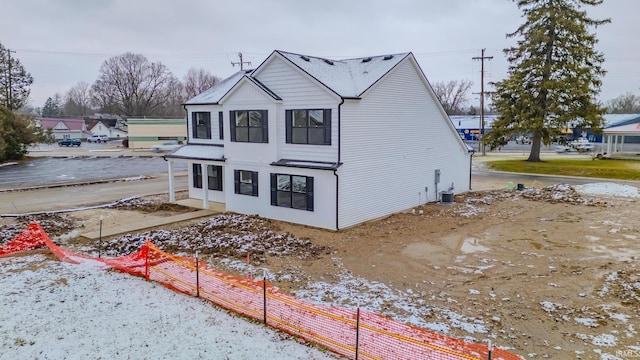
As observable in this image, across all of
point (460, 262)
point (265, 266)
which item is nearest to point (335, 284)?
point (265, 266)

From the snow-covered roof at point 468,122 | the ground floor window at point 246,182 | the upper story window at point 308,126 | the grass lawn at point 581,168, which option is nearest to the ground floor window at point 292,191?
the ground floor window at point 246,182

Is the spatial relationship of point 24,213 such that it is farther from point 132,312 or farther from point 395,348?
point 395,348

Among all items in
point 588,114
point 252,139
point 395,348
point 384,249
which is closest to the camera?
point 395,348

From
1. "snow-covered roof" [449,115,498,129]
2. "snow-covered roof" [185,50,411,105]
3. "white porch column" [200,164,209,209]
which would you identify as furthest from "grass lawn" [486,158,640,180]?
"snow-covered roof" [449,115,498,129]

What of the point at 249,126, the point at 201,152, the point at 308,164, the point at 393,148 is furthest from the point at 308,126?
the point at 201,152

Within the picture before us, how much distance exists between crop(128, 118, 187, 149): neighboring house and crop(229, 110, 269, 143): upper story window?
174 ft

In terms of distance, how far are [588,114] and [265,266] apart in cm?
3564

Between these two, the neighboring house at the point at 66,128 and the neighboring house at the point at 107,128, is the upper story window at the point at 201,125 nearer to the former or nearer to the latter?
the neighboring house at the point at 66,128

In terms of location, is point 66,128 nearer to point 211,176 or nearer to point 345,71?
point 211,176

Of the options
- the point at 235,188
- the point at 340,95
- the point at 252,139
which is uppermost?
the point at 340,95

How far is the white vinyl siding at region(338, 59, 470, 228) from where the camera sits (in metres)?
18.0

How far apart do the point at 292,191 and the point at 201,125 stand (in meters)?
8.44

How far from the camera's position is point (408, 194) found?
2167cm

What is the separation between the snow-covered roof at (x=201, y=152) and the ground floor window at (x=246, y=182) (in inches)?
47.6
